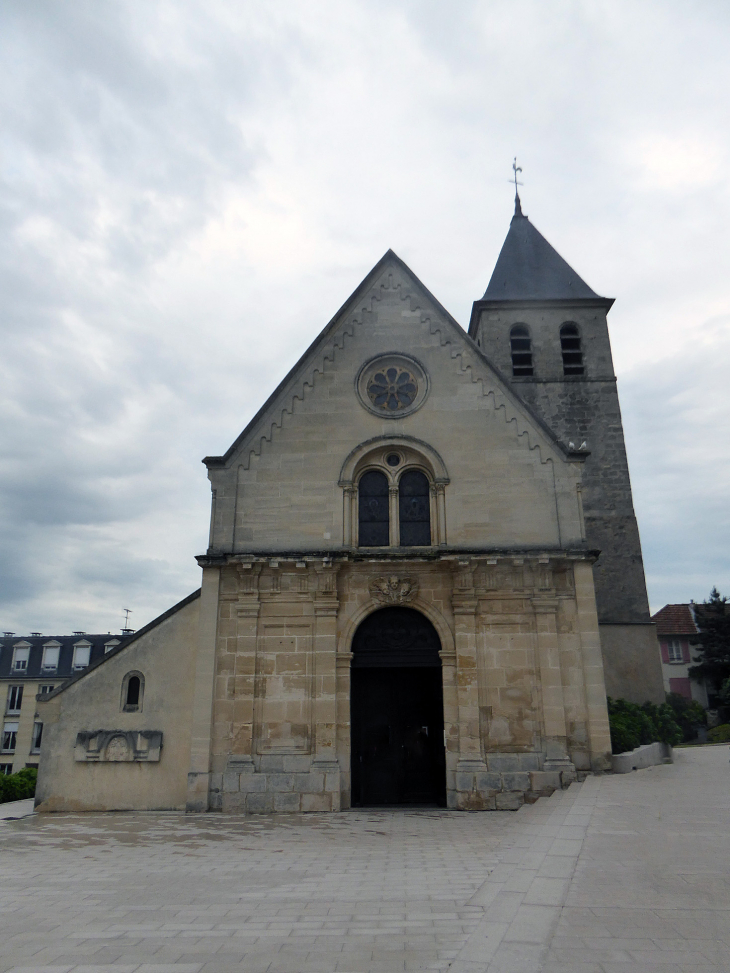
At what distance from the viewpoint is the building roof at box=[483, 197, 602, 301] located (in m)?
27.8

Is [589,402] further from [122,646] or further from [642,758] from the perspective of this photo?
[122,646]

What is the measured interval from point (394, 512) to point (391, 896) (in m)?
10.4

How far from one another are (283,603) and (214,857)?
22.4 feet

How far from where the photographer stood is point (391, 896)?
695 cm

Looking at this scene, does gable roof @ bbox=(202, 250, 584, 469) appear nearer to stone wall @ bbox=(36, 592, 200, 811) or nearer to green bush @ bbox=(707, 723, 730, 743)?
stone wall @ bbox=(36, 592, 200, 811)

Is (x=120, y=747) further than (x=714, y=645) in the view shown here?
No

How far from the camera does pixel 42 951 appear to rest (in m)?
5.45

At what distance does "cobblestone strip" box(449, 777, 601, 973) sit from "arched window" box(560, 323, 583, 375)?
18.3 meters

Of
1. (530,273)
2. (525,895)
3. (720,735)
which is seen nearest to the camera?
(525,895)

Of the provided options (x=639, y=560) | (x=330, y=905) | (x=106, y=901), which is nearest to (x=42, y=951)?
(x=106, y=901)

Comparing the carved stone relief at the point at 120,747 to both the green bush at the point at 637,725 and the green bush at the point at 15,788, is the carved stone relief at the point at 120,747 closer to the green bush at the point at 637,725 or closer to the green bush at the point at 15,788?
the green bush at the point at 15,788

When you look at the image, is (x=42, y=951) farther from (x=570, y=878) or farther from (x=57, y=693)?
(x=57, y=693)

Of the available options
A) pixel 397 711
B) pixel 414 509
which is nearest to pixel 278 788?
pixel 397 711

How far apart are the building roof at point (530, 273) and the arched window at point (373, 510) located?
13102 mm
